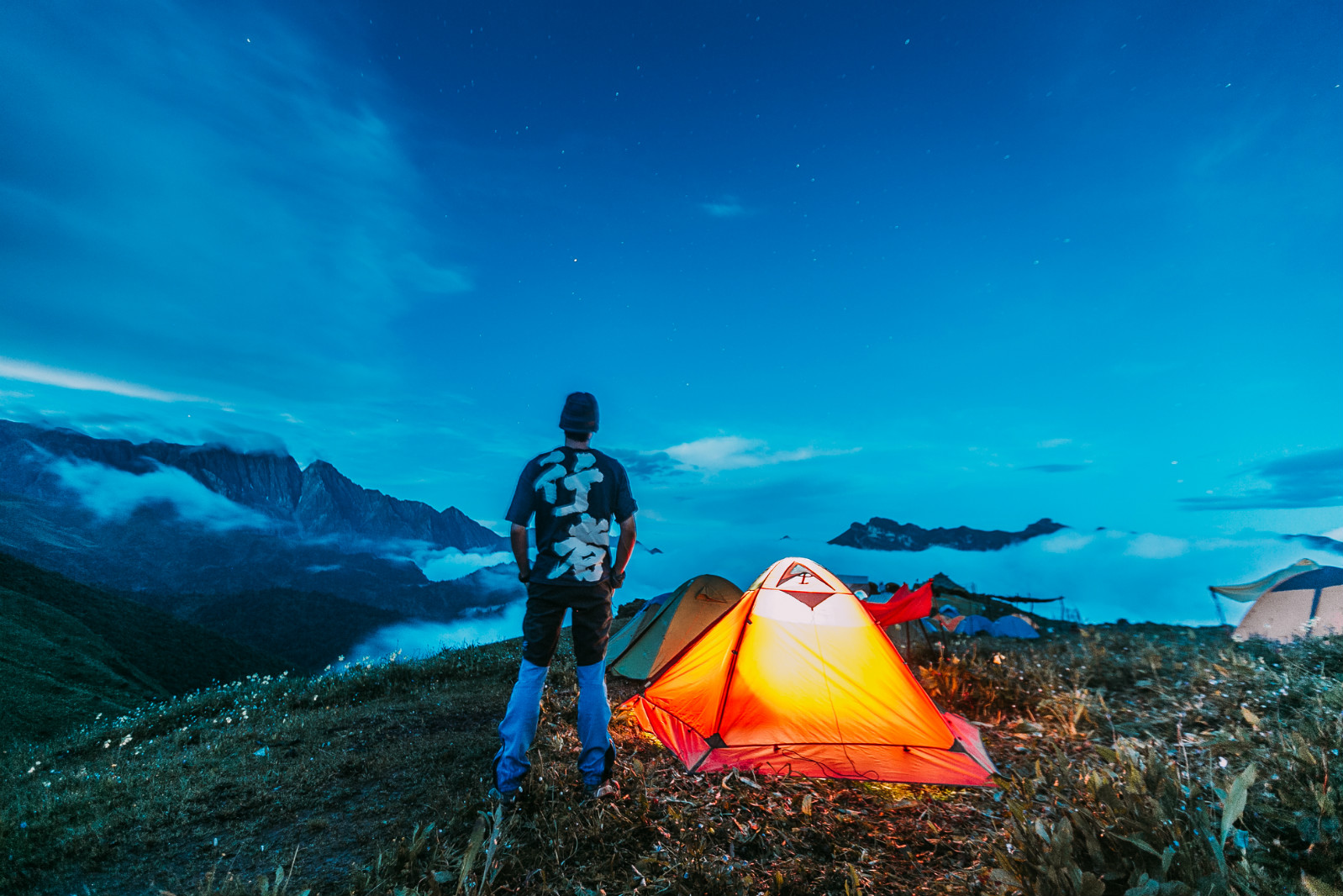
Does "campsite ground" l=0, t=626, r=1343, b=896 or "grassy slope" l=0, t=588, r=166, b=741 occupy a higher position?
"campsite ground" l=0, t=626, r=1343, b=896

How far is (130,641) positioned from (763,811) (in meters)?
68.7

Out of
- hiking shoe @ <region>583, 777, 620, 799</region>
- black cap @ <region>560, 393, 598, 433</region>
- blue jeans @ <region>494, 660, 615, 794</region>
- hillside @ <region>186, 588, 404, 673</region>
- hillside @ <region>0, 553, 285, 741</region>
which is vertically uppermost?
black cap @ <region>560, 393, 598, 433</region>

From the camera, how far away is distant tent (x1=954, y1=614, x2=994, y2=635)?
23.1 m

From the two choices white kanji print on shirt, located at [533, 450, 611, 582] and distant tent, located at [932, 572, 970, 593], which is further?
distant tent, located at [932, 572, 970, 593]

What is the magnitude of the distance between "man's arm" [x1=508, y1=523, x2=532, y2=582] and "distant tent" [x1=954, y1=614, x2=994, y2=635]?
22.9 m

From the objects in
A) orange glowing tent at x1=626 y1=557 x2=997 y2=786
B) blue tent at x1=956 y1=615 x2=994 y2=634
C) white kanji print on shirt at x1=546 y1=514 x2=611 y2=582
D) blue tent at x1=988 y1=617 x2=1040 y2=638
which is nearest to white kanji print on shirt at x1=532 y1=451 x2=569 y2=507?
white kanji print on shirt at x1=546 y1=514 x2=611 y2=582

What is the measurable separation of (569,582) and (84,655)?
39.3 metres

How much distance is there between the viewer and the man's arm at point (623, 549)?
17.4ft

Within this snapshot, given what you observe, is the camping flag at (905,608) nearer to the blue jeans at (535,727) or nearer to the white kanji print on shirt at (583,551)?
the blue jeans at (535,727)

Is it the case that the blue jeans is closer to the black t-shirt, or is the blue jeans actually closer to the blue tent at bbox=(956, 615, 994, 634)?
the black t-shirt

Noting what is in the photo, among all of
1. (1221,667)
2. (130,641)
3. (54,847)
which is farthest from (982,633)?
(130,641)

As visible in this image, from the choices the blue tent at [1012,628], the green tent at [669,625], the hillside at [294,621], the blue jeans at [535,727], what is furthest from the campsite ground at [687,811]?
the hillside at [294,621]

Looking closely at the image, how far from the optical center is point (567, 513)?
16.8ft

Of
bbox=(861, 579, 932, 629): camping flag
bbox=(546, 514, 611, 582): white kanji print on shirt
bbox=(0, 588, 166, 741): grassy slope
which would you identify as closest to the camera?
bbox=(546, 514, 611, 582): white kanji print on shirt
